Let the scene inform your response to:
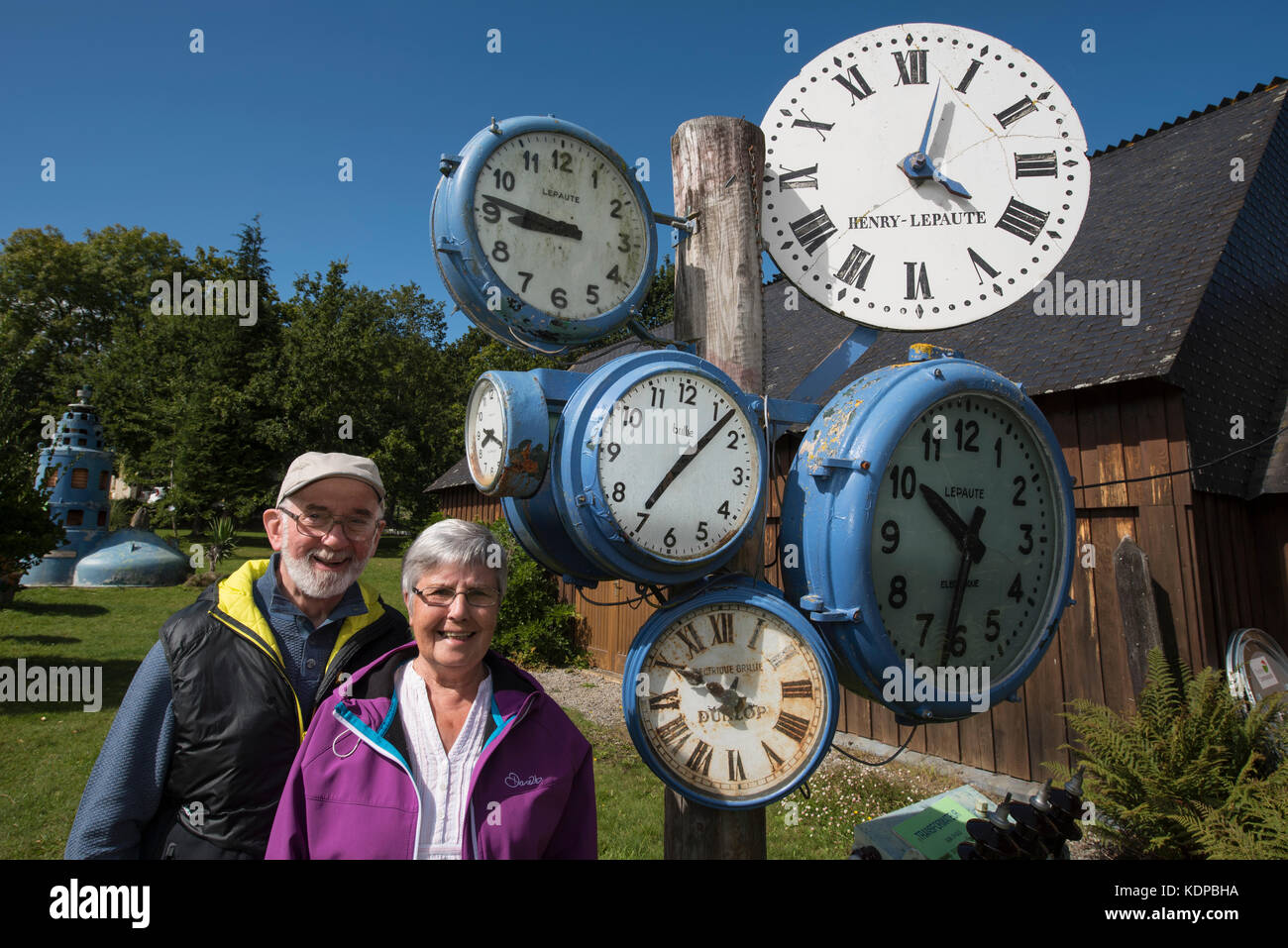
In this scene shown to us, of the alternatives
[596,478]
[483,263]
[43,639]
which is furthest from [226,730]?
[43,639]

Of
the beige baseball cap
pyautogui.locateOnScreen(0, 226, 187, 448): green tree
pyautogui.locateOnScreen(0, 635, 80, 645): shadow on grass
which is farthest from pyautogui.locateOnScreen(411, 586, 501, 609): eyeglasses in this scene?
pyautogui.locateOnScreen(0, 226, 187, 448): green tree

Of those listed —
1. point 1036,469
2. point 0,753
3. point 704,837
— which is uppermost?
point 1036,469

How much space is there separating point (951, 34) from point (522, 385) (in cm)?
205

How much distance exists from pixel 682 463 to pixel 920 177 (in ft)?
4.81

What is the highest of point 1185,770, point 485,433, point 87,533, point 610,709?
point 87,533

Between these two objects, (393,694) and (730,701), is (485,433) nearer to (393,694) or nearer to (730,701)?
(393,694)

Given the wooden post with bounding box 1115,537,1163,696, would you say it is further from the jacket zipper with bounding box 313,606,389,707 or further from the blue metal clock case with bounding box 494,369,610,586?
the jacket zipper with bounding box 313,606,389,707

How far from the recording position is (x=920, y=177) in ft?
8.27

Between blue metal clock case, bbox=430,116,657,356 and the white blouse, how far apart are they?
3.33ft

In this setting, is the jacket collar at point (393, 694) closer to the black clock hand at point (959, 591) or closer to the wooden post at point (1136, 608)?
the black clock hand at point (959, 591)

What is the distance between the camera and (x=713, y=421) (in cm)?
200

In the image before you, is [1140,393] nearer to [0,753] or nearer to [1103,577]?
[1103,577]
